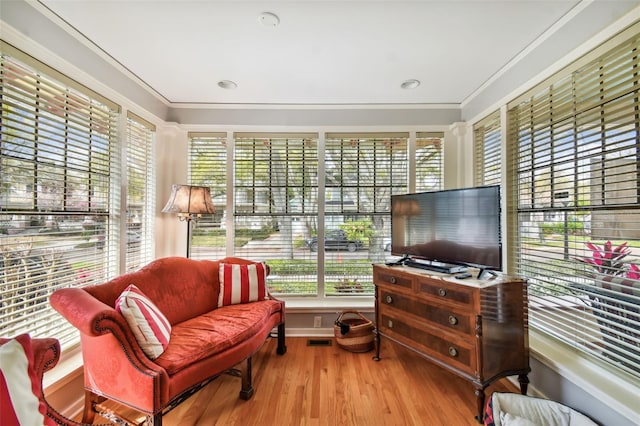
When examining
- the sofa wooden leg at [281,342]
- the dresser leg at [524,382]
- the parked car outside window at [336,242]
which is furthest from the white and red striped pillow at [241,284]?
the dresser leg at [524,382]

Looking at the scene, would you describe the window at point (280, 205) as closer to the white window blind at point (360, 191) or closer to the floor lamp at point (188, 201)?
the white window blind at point (360, 191)

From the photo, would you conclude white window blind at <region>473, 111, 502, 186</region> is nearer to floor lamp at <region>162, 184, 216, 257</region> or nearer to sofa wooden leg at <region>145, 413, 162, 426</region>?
floor lamp at <region>162, 184, 216, 257</region>

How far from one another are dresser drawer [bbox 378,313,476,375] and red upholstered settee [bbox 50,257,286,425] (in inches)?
41.4

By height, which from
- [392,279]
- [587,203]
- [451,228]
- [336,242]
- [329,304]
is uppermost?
[587,203]

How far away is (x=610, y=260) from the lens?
4.56 feet

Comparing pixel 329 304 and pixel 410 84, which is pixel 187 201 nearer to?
pixel 329 304

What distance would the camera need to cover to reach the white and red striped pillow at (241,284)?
2.32 m

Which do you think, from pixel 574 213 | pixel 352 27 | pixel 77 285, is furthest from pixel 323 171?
pixel 77 285

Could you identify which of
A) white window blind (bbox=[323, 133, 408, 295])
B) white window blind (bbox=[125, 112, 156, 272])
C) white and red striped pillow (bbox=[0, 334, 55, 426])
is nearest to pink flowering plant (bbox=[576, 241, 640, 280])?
white window blind (bbox=[323, 133, 408, 295])

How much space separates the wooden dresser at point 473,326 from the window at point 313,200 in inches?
38.9

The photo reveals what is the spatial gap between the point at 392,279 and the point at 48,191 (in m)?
2.55

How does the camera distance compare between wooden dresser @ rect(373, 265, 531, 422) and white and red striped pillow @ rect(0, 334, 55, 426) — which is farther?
wooden dresser @ rect(373, 265, 531, 422)

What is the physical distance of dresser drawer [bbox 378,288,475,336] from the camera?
168 centimetres

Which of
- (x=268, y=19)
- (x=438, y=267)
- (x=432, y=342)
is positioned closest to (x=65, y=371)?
(x=432, y=342)
